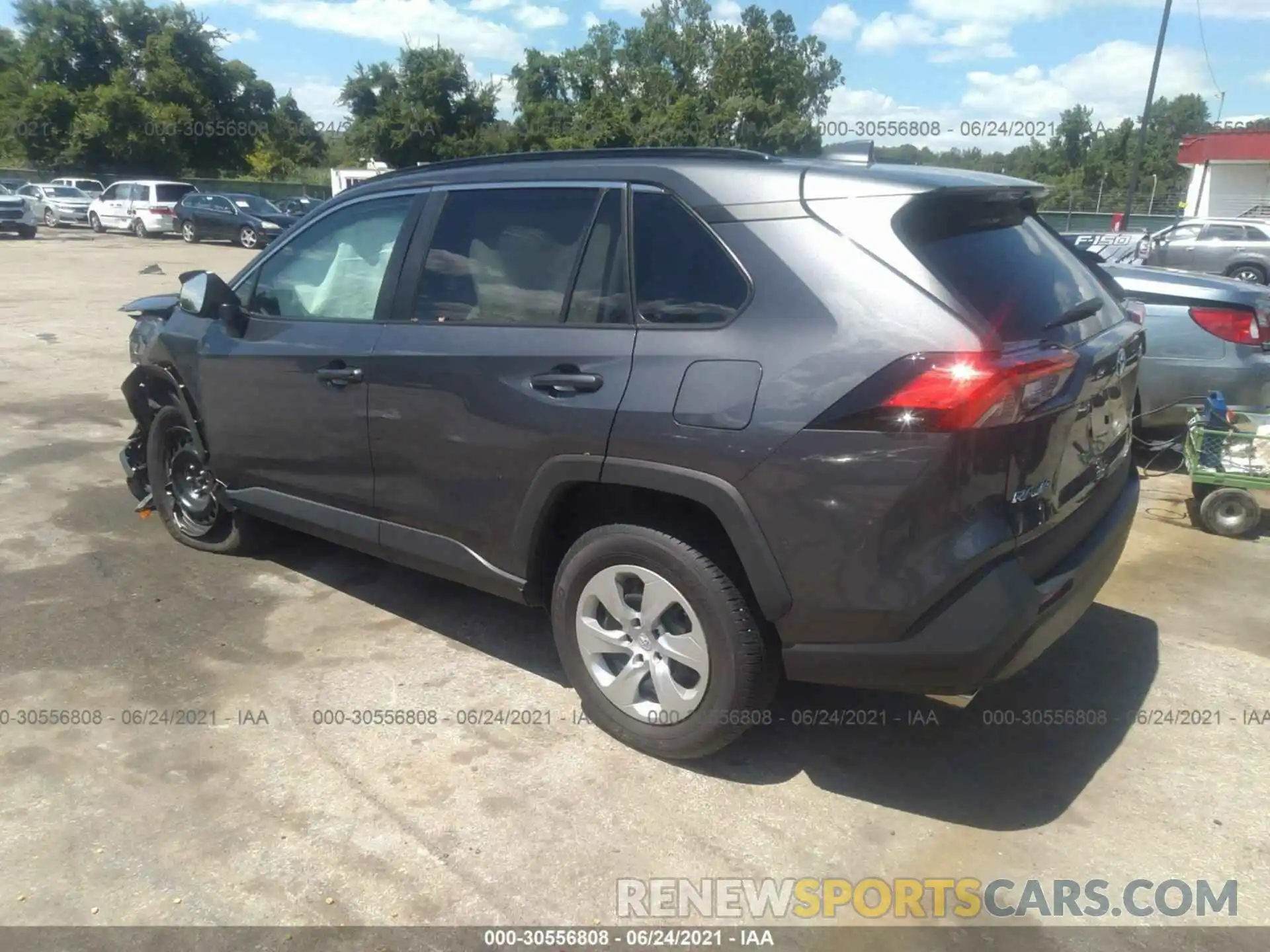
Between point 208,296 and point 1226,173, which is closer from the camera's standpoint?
point 208,296

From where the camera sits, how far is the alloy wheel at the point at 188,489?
4.96 m

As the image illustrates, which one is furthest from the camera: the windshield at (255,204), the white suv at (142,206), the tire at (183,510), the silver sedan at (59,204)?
the silver sedan at (59,204)

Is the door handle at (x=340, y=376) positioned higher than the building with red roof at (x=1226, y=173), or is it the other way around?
the building with red roof at (x=1226, y=173)

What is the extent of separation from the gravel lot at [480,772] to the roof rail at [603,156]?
6.30 ft

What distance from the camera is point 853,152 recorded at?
3.41 m

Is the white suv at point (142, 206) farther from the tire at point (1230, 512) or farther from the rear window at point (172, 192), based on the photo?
the tire at point (1230, 512)

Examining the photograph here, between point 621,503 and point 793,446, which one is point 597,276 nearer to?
point 621,503

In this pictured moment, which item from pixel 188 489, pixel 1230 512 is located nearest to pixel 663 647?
pixel 188 489

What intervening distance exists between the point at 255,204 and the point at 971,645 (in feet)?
97.7

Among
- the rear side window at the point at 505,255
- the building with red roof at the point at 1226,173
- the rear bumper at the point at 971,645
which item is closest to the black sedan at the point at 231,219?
the rear side window at the point at 505,255

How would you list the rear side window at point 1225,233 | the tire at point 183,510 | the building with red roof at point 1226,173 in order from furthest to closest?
the building with red roof at point 1226,173
the rear side window at point 1225,233
the tire at point 183,510

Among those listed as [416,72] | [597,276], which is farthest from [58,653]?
[416,72]

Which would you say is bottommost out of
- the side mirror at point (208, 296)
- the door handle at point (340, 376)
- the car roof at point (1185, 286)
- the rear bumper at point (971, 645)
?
the rear bumper at point (971, 645)

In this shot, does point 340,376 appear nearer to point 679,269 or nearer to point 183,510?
point 679,269
